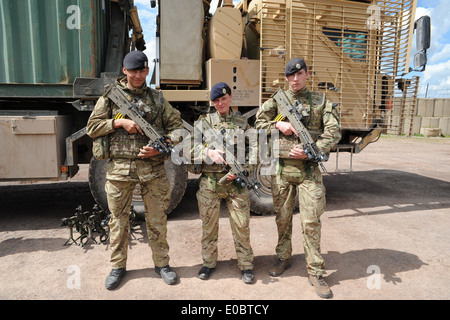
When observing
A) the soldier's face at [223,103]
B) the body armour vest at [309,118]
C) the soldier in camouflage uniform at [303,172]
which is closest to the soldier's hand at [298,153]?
the soldier in camouflage uniform at [303,172]

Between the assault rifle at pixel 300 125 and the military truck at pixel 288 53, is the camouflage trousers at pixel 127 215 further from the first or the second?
the military truck at pixel 288 53

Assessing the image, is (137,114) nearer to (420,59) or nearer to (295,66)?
(295,66)

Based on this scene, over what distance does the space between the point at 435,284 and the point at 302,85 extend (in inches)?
84.2

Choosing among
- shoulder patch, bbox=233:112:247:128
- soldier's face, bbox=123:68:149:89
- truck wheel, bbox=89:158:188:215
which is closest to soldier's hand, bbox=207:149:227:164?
shoulder patch, bbox=233:112:247:128

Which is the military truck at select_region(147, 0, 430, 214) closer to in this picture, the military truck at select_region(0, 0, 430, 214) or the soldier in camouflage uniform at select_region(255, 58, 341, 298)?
the military truck at select_region(0, 0, 430, 214)

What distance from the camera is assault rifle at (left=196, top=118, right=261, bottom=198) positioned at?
269cm

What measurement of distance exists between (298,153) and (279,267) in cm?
110

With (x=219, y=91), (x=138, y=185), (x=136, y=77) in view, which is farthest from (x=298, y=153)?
(x=138, y=185)

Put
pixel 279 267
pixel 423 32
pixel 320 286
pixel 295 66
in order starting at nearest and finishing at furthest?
pixel 320 286
pixel 295 66
pixel 279 267
pixel 423 32

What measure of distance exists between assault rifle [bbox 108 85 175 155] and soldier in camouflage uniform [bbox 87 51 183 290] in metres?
0.05

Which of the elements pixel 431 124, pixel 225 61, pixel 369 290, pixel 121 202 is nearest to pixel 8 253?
pixel 121 202

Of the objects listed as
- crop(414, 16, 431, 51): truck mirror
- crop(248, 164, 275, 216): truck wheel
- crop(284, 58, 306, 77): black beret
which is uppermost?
crop(414, 16, 431, 51): truck mirror

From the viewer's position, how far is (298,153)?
105 inches

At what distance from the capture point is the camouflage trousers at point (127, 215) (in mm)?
2701
